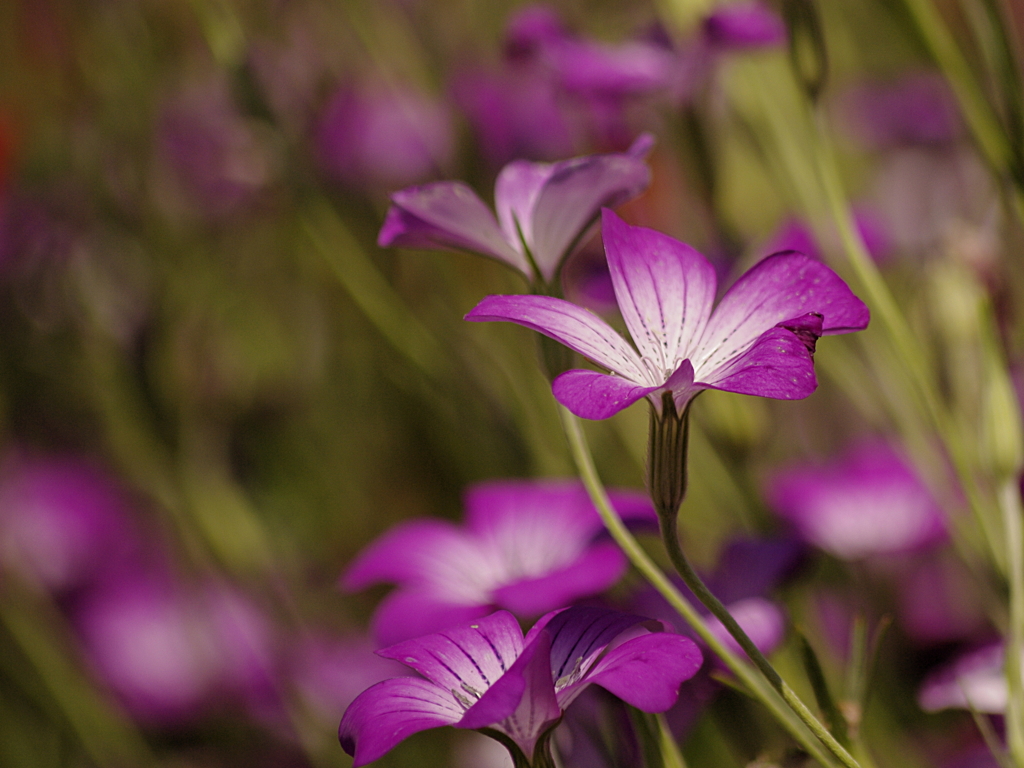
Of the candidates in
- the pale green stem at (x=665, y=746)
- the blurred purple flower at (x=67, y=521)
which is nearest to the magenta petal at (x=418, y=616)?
the pale green stem at (x=665, y=746)

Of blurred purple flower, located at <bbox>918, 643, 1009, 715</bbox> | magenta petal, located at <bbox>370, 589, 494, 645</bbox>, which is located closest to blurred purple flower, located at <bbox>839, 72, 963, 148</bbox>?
blurred purple flower, located at <bbox>918, 643, 1009, 715</bbox>

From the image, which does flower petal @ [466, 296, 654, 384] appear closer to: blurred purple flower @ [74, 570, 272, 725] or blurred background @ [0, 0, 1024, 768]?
blurred background @ [0, 0, 1024, 768]

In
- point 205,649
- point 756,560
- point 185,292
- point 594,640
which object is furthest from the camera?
point 185,292

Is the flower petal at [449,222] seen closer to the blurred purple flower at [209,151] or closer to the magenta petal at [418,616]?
the magenta petal at [418,616]

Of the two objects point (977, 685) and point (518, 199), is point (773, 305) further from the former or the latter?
point (977, 685)

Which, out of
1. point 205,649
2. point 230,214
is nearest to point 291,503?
point 205,649

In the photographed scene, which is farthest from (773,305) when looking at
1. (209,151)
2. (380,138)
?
(209,151)

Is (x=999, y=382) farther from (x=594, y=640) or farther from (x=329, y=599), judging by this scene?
(x=329, y=599)
